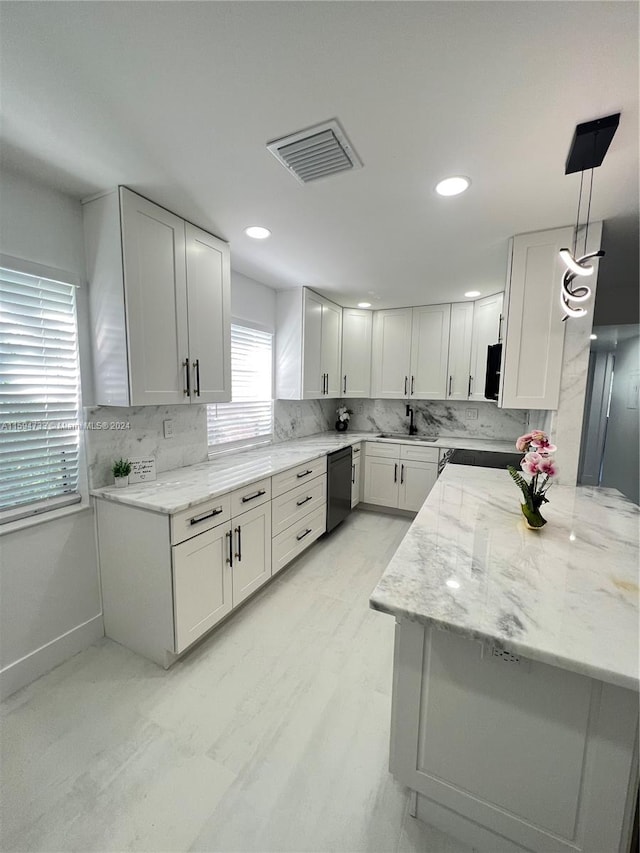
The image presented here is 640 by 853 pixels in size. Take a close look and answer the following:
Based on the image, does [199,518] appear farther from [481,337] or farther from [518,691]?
[481,337]

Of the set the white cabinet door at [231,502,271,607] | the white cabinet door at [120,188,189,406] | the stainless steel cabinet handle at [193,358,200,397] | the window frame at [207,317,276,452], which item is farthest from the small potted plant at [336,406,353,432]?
the white cabinet door at [120,188,189,406]

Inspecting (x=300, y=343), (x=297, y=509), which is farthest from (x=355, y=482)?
(x=300, y=343)

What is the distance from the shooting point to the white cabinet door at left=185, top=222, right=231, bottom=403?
2145 millimetres

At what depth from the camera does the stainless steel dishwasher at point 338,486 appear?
336 cm

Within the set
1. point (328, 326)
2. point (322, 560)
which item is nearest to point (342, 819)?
point (322, 560)

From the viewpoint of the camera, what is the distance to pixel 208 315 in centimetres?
227

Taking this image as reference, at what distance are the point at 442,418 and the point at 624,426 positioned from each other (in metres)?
1.78

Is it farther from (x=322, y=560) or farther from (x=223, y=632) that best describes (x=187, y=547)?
(x=322, y=560)

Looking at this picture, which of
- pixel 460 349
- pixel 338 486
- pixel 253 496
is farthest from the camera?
pixel 460 349

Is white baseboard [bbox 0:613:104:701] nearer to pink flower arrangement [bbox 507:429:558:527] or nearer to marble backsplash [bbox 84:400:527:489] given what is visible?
marble backsplash [bbox 84:400:527:489]

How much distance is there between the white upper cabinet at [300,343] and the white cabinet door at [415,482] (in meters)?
1.34

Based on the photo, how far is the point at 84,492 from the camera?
1966 millimetres

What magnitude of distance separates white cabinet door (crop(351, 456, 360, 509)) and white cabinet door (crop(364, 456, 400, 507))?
4.2 inches

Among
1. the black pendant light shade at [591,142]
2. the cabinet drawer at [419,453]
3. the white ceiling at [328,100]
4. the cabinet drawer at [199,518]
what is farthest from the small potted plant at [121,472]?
the cabinet drawer at [419,453]
